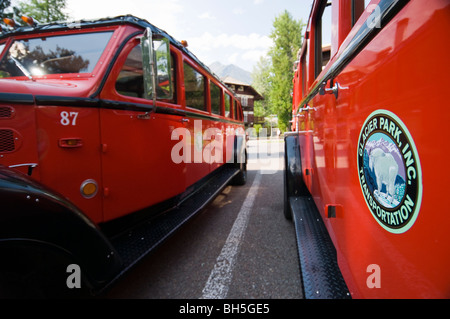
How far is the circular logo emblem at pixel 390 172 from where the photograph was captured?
0.67 metres

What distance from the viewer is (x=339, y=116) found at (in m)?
1.34

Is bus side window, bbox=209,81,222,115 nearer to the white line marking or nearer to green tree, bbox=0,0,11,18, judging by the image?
the white line marking

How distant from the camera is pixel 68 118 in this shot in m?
1.66

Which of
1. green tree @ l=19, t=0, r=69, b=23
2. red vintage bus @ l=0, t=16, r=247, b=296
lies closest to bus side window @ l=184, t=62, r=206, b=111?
red vintage bus @ l=0, t=16, r=247, b=296

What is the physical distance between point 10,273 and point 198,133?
2.38 metres

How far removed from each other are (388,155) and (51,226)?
4.76ft

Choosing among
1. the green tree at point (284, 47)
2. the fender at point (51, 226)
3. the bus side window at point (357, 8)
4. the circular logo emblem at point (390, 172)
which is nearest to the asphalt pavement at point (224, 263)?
the fender at point (51, 226)

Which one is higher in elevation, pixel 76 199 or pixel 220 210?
pixel 76 199

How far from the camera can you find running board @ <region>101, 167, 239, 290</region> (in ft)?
5.72

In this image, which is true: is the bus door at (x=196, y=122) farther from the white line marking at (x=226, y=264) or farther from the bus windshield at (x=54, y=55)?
the bus windshield at (x=54, y=55)

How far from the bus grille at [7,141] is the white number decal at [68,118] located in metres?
0.28

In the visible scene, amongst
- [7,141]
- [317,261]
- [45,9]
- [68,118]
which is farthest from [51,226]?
[45,9]

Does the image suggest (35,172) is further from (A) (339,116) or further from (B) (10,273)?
(A) (339,116)
